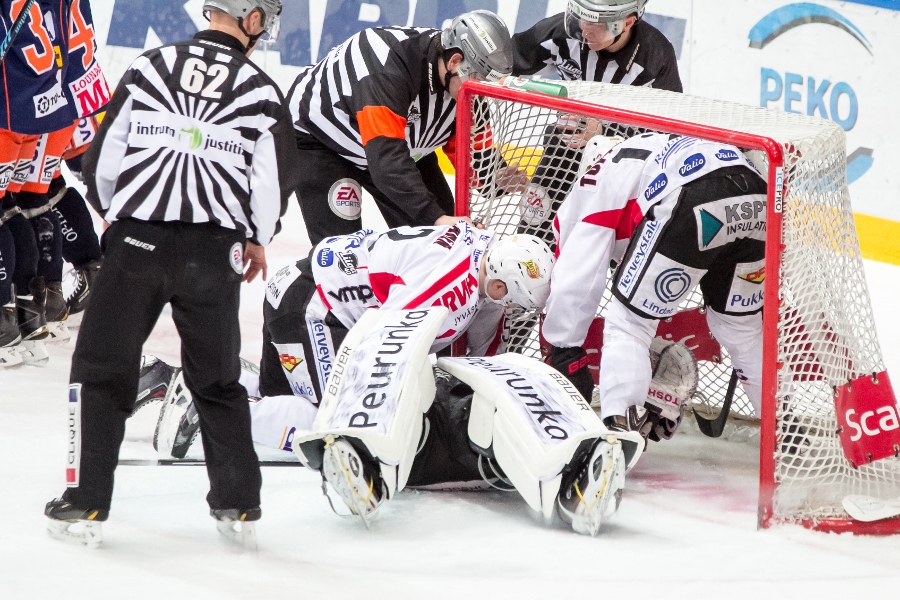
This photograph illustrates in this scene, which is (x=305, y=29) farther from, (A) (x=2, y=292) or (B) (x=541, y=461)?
(B) (x=541, y=461)

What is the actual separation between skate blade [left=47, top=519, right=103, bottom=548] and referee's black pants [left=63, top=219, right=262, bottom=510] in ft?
0.16

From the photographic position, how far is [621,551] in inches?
95.1

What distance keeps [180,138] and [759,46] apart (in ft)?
13.4

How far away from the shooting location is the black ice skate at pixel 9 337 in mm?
3738

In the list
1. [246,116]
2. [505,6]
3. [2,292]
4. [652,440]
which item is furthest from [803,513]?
[505,6]

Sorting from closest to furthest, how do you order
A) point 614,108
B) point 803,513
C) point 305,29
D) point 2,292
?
1. point 803,513
2. point 614,108
3. point 2,292
4. point 305,29

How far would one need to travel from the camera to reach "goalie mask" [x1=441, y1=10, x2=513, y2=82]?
128 inches

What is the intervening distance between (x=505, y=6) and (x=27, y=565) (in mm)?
4307

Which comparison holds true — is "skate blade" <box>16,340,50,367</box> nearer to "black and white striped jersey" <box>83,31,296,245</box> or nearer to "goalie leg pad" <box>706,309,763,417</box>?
"black and white striped jersey" <box>83,31,296,245</box>

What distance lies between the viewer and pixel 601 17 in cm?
343

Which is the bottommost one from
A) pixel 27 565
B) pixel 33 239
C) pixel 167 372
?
pixel 27 565

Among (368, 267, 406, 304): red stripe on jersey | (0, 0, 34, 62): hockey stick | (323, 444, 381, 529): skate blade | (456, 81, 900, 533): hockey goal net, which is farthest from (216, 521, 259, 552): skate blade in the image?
(0, 0, 34, 62): hockey stick

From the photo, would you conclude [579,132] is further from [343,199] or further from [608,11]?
[343,199]

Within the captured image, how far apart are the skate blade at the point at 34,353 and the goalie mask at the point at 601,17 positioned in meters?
2.01
